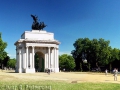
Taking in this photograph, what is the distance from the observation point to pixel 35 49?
6062cm

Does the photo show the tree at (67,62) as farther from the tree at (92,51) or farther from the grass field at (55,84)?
the grass field at (55,84)

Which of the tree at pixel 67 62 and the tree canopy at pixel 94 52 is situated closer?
the tree canopy at pixel 94 52

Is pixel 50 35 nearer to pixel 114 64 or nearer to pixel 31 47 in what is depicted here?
pixel 31 47

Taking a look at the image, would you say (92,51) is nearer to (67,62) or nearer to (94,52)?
(94,52)

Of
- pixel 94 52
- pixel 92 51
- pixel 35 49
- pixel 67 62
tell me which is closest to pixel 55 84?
pixel 35 49

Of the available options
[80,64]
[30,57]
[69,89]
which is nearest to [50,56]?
[30,57]

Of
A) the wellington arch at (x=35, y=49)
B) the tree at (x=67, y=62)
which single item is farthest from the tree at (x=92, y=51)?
the wellington arch at (x=35, y=49)

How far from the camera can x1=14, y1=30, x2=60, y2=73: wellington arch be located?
58.7 m

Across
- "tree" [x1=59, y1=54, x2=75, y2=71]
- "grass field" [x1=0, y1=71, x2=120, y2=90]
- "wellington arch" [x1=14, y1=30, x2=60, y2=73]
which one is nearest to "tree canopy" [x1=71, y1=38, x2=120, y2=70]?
"tree" [x1=59, y1=54, x2=75, y2=71]

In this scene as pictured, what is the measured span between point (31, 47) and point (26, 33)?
3966 mm

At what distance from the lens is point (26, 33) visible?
195 feet

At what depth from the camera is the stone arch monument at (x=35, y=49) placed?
58.7 meters

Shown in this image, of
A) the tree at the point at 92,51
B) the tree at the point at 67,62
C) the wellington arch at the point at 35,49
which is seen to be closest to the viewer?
the wellington arch at the point at 35,49

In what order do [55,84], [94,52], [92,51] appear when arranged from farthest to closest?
[92,51]
[94,52]
[55,84]
